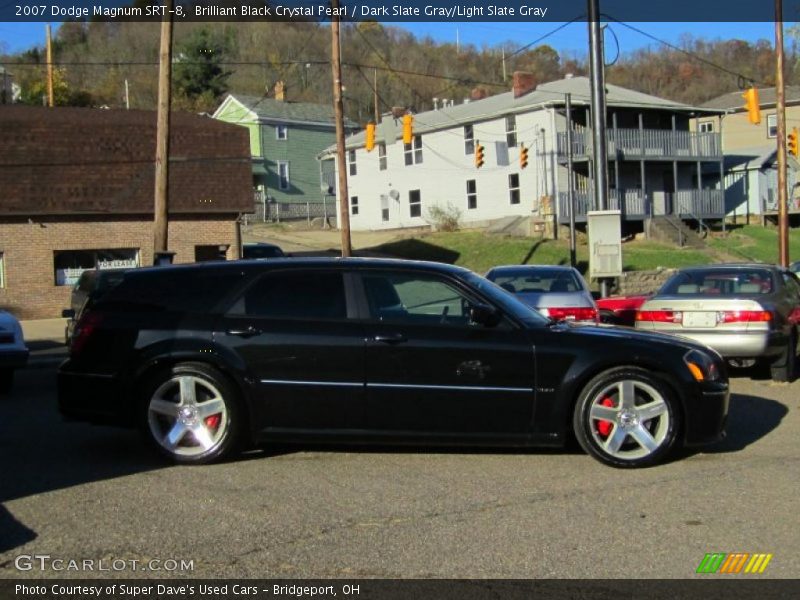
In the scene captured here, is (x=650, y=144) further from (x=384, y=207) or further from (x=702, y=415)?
(x=702, y=415)

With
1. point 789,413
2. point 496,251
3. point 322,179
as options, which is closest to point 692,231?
point 496,251

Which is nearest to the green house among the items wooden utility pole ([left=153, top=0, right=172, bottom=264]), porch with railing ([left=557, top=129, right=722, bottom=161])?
porch with railing ([left=557, top=129, right=722, bottom=161])

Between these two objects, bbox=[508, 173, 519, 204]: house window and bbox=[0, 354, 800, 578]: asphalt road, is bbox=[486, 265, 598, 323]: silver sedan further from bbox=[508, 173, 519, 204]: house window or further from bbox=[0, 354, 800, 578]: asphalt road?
bbox=[508, 173, 519, 204]: house window

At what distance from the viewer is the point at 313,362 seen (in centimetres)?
750

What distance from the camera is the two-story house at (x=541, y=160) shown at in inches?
1722

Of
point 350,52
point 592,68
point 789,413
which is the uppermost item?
point 350,52

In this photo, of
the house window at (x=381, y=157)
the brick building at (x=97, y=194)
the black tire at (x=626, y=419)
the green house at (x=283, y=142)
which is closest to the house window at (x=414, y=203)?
the house window at (x=381, y=157)

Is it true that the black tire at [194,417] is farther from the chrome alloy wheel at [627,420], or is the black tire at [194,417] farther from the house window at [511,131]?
the house window at [511,131]

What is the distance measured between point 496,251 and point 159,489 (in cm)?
3333

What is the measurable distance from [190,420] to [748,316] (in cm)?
700

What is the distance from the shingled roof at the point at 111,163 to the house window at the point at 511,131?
56.8 ft

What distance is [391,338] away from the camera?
24.5 ft

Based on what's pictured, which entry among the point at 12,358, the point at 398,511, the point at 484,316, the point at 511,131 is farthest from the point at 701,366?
the point at 511,131
